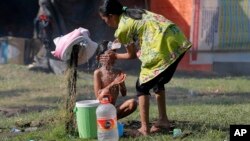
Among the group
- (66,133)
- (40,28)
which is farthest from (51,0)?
(66,133)

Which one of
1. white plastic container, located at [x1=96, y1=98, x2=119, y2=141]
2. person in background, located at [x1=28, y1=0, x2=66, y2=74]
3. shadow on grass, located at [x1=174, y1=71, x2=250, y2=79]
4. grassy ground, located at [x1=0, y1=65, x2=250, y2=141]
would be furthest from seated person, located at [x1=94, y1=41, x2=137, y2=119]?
shadow on grass, located at [x1=174, y1=71, x2=250, y2=79]

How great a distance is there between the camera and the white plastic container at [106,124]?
6.00m

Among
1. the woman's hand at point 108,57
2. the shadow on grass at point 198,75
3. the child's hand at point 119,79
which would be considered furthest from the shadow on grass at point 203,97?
the woman's hand at point 108,57

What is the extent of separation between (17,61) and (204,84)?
5054 mm

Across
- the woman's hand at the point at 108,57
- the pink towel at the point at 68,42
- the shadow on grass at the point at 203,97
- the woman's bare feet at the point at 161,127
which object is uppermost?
the pink towel at the point at 68,42

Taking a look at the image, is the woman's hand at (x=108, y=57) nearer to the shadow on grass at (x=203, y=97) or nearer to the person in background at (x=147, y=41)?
the person in background at (x=147, y=41)

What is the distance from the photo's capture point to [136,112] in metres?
8.41

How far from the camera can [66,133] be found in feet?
22.0

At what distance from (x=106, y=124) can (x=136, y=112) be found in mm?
2431

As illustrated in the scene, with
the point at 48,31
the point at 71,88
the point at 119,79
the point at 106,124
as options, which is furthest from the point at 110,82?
the point at 48,31

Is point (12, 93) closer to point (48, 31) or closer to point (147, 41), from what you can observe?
point (48, 31)

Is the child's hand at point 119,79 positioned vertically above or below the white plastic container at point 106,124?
above

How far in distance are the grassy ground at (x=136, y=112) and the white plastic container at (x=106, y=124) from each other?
43 centimetres

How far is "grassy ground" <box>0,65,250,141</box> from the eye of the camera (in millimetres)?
6789
